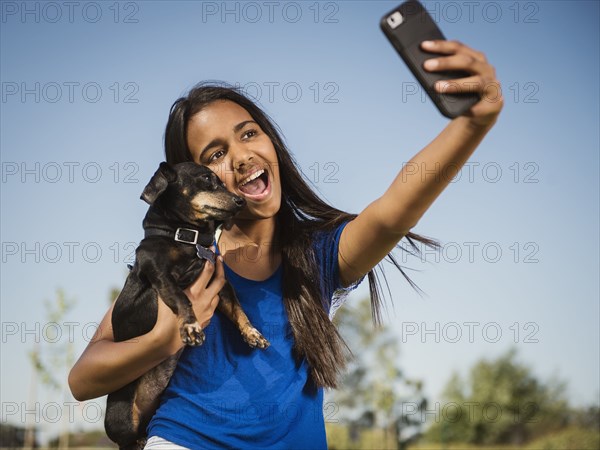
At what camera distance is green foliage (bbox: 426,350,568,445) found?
32.3 m

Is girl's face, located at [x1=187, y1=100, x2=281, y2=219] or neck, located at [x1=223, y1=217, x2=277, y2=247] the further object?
neck, located at [x1=223, y1=217, x2=277, y2=247]

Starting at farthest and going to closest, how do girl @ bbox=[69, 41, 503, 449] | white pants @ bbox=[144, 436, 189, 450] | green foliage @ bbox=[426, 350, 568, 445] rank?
green foliage @ bbox=[426, 350, 568, 445] < white pants @ bbox=[144, 436, 189, 450] < girl @ bbox=[69, 41, 503, 449]

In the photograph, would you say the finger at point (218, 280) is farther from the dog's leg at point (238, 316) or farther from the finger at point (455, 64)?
the finger at point (455, 64)

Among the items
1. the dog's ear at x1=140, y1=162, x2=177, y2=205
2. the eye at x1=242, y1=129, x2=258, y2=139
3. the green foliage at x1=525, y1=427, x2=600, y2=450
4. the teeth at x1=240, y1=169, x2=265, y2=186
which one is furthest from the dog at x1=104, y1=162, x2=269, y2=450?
the green foliage at x1=525, y1=427, x2=600, y2=450

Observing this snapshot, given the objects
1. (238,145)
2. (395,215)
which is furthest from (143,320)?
(395,215)

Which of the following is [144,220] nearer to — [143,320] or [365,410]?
[143,320]

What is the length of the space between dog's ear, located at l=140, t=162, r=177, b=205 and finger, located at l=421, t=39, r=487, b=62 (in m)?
1.85

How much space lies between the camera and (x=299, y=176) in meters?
3.72

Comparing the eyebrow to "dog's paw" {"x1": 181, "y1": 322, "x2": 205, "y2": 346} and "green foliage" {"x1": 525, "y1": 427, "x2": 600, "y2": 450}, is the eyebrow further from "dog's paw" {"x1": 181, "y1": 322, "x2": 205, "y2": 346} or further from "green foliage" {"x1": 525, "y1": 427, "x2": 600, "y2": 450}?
"green foliage" {"x1": 525, "y1": 427, "x2": 600, "y2": 450}

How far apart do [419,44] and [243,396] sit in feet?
5.12

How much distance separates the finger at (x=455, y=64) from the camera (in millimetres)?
1994

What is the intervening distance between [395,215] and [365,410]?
30.8 meters

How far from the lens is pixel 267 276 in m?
3.30

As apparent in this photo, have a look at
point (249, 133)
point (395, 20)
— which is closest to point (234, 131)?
point (249, 133)
